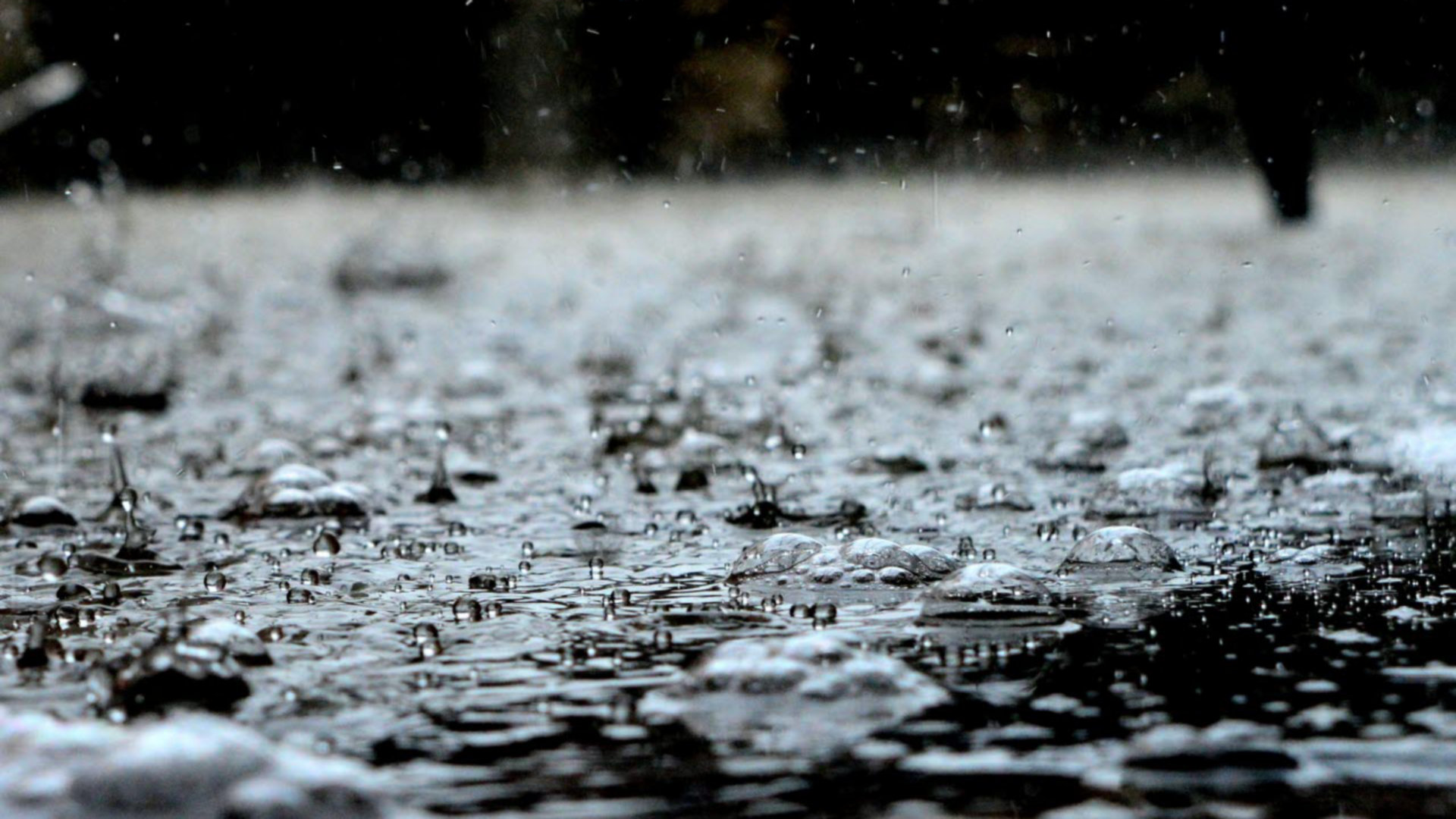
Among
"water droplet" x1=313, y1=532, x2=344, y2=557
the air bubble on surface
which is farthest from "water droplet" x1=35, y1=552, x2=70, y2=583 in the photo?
the air bubble on surface

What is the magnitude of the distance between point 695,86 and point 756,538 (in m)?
5.22

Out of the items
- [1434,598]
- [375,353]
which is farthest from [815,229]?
[1434,598]

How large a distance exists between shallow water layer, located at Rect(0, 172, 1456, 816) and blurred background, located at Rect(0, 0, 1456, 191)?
3.46 feet

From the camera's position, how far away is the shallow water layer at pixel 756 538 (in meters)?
1.15

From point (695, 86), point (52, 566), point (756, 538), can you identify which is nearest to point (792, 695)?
Answer: point (756, 538)

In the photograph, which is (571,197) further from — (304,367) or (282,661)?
(282,661)

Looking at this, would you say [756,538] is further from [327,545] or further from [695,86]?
[695,86]

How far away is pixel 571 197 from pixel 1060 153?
2994 millimetres

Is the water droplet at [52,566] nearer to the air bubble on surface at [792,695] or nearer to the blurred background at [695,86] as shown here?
the air bubble on surface at [792,695]

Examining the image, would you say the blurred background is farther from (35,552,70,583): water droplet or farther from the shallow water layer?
(35,552,70,583): water droplet

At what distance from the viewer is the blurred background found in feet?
20.9

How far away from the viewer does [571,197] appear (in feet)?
33.8

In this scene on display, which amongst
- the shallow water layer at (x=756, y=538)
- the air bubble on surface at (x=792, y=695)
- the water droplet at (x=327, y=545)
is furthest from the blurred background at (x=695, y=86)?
the air bubble on surface at (x=792, y=695)

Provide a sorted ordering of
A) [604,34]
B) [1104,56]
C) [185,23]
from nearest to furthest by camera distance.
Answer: [1104,56] < [604,34] < [185,23]
